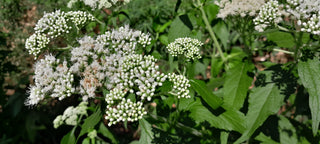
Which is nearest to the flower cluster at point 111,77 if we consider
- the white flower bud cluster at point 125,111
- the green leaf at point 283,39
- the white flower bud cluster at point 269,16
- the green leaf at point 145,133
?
the white flower bud cluster at point 125,111

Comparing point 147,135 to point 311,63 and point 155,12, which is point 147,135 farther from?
point 155,12

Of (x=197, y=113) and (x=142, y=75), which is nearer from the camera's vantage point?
(x=142, y=75)

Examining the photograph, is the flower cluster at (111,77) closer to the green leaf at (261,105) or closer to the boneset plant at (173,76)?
the boneset plant at (173,76)

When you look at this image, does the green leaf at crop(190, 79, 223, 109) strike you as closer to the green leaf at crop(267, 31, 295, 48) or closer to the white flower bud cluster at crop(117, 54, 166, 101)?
the white flower bud cluster at crop(117, 54, 166, 101)

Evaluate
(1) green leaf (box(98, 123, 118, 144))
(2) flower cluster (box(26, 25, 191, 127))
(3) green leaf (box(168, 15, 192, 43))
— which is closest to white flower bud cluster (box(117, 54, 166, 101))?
(2) flower cluster (box(26, 25, 191, 127))

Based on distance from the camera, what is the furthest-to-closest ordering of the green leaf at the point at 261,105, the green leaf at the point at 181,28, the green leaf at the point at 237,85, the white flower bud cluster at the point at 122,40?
the green leaf at the point at 181,28 < the green leaf at the point at 237,85 < the green leaf at the point at 261,105 < the white flower bud cluster at the point at 122,40

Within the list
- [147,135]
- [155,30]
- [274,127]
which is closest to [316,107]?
[274,127]
